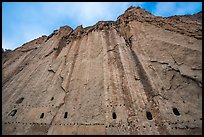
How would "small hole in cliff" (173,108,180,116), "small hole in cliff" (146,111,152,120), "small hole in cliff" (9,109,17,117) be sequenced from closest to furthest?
1. "small hole in cliff" (173,108,180,116)
2. "small hole in cliff" (146,111,152,120)
3. "small hole in cliff" (9,109,17,117)

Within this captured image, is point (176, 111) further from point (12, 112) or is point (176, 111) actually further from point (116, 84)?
point (12, 112)

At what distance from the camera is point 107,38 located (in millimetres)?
20438

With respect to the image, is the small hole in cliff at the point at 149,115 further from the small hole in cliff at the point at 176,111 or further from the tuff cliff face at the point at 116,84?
the small hole in cliff at the point at 176,111

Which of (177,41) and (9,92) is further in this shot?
(9,92)

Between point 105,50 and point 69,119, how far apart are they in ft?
26.7

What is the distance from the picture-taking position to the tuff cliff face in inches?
452

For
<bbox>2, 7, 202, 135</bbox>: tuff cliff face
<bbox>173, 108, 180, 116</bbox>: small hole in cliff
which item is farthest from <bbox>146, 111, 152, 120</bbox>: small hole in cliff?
<bbox>173, 108, 180, 116</bbox>: small hole in cliff

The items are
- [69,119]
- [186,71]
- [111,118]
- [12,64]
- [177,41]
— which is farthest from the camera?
[12,64]

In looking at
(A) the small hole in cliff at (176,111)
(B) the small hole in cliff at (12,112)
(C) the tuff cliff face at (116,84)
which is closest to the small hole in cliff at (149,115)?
(C) the tuff cliff face at (116,84)

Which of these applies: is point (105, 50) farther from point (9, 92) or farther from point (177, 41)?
point (9, 92)

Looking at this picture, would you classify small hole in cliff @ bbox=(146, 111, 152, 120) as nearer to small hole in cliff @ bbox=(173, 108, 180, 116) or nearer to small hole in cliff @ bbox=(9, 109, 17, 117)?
small hole in cliff @ bbox=(173, 108, 180, 116)

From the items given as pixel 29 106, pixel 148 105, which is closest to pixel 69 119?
pixel 29 106

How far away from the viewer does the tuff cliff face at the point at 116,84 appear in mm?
11482

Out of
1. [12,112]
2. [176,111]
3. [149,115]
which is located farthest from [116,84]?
[12,112]
